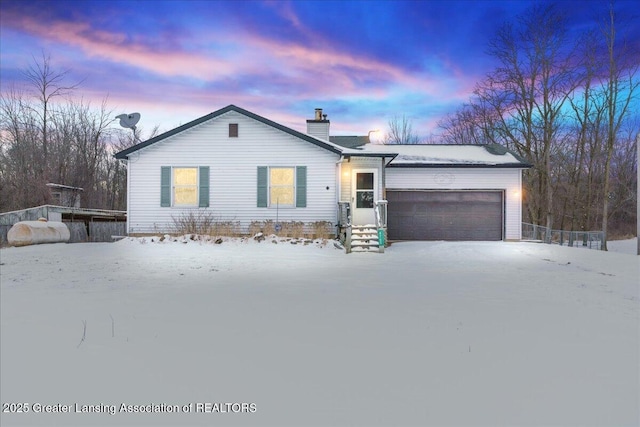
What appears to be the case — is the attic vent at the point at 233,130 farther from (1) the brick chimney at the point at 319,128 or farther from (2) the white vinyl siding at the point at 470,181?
(2) the white vinyl siding at the point at 470,181

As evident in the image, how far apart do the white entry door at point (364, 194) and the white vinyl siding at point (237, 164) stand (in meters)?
1.16

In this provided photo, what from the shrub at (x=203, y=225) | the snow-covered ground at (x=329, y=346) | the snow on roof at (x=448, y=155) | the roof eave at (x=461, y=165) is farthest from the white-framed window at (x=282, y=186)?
the snow-covered ground at (x=329, y=346)

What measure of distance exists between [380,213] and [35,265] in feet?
35.5

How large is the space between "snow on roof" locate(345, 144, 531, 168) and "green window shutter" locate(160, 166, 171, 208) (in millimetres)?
7107

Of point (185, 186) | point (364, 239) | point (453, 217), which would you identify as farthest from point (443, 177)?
point (185, 186)

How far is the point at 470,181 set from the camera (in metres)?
18.3

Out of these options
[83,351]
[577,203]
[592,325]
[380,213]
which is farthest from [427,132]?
[83,351]

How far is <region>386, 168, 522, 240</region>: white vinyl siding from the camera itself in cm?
1825

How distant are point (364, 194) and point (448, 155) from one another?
5458mm

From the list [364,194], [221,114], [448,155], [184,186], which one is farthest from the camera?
[448,155]

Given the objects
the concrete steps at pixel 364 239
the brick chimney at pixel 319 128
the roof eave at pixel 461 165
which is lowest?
the concrete steps at pixel 364 239

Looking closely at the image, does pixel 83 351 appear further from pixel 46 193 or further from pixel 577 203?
pixel 577 203

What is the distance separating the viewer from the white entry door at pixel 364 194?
16516 millimetres

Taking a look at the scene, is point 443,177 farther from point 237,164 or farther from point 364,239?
point 237,164
